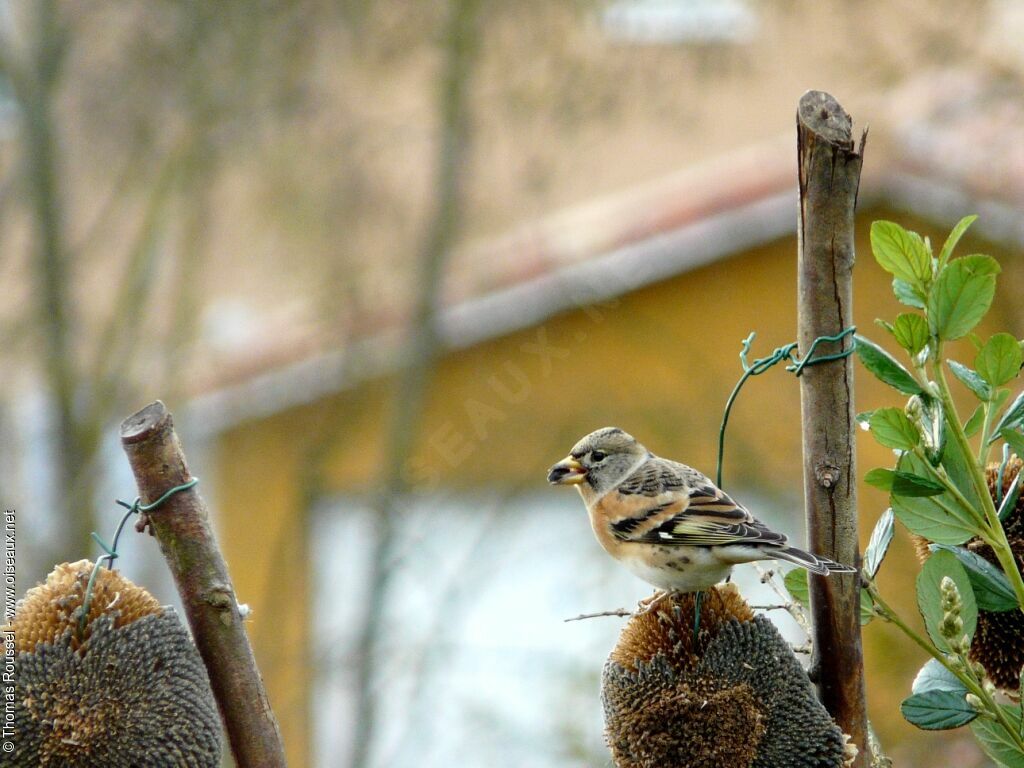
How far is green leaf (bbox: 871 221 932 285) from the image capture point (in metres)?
1.88

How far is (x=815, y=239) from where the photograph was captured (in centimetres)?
194

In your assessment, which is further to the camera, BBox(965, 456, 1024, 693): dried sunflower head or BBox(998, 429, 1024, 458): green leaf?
BBox(965, 456, 1024, 693): dried sunflower head

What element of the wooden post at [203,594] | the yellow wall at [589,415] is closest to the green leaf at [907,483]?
the wooden post at [203,594]

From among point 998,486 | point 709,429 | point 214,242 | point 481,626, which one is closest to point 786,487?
point 709,429

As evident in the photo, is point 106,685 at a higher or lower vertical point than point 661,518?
higher

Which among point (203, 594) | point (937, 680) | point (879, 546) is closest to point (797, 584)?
point (879, 546)

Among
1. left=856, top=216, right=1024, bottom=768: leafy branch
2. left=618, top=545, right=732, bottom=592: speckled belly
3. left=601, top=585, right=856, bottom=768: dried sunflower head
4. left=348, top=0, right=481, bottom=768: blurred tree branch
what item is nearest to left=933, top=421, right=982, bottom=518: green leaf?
left=856, top=216, right=1024, bottom=768: leafy branch

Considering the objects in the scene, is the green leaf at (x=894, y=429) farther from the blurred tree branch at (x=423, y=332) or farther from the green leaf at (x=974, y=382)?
the blurred tree branch at (x=423, y=332)

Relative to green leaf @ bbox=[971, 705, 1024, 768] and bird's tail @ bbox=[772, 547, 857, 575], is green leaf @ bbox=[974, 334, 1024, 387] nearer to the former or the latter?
bird's tail @ bbox=[772, 547, 857, 575]

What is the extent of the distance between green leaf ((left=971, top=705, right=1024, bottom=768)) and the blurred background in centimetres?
566

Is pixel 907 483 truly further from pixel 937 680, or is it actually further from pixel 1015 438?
pixel 937 680

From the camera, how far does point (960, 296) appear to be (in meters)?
1.86

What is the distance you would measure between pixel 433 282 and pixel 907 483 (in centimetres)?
710

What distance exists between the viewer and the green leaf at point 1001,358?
187 cm
